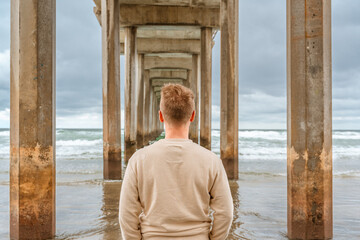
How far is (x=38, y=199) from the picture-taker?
3.67 meters

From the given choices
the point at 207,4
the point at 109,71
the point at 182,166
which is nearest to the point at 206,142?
the point at 207,4

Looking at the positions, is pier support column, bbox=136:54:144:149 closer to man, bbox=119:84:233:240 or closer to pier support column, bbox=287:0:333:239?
pier support column, bbox=287:0:333:239

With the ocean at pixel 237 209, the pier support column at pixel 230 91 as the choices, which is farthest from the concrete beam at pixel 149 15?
the ocean at pixel 237 209

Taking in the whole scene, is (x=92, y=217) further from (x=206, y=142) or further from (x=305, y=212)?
(x=206, y=142)

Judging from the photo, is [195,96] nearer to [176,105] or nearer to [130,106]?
[130,106]

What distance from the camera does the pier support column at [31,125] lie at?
3.62 m

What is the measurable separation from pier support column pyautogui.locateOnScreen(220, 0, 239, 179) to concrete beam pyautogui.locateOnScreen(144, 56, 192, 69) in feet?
50.7

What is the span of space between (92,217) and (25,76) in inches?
88.3

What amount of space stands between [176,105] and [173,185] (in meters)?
0.36

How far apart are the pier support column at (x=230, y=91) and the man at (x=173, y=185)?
6.64 metres

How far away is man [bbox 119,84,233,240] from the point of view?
4.88ft

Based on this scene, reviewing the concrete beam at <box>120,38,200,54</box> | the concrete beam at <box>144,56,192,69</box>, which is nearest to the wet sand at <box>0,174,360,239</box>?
the concrete beam at <box>120,38,200,54</box>

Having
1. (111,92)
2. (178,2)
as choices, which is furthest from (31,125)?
(178,2)

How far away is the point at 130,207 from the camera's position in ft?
5.05
